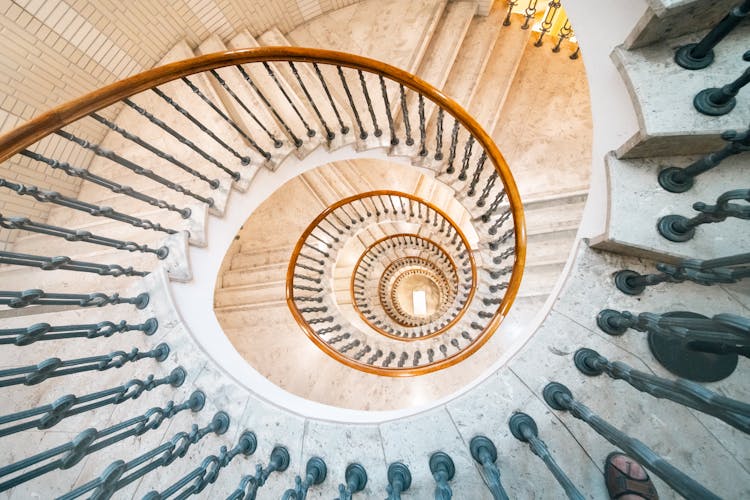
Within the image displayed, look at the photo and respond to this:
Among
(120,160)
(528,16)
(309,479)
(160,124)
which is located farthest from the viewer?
(528,16)

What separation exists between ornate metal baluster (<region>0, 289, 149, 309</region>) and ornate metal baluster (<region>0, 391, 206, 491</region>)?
2.00 ft

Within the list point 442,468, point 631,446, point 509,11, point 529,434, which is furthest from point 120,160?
point 509,11

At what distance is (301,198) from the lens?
229 inches

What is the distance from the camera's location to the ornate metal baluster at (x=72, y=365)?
1365 millimetres

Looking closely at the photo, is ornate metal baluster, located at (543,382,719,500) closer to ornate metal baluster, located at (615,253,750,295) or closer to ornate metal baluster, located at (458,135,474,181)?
ornate metal baluster, located at (615,253,750,295)

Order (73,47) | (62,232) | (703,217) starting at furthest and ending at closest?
(73,47)
(62,232)
(703,217)

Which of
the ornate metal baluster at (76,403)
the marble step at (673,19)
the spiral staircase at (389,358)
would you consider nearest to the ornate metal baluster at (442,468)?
the spiral staircase at (389,358)

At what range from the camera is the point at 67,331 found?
1792 mm

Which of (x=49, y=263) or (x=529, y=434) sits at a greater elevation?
(x=49, y=263)

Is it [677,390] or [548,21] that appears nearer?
[677,390]

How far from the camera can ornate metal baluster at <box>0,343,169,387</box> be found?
4.48ft

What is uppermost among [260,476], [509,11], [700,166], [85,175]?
[509,11]

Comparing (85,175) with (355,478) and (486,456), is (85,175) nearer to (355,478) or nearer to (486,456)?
(355,478)

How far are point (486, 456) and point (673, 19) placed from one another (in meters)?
1.90
